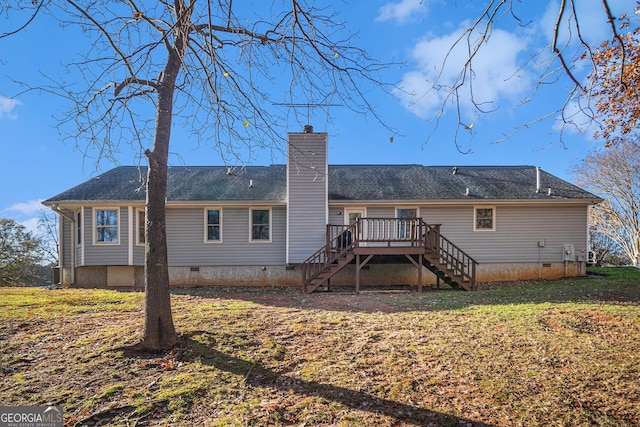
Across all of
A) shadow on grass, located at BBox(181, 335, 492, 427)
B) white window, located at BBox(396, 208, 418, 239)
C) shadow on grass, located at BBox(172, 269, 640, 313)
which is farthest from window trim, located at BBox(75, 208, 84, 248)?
white window, located at BBox(396, 208, 418, 239)

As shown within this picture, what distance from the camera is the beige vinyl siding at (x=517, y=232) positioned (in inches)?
531

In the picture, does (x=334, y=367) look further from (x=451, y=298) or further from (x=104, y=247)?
(x=104, y=247)

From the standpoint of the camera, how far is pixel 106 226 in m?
12.9

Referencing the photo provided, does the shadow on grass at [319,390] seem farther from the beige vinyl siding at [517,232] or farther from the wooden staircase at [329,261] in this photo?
the beige vinyl siding at [517,232]

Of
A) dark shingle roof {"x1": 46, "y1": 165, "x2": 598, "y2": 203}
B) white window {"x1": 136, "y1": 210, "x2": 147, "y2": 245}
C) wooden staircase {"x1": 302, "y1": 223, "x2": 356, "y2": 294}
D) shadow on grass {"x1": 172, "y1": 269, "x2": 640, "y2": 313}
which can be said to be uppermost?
dark shingle roof {"x1": 46, "y1": 165, "x2": 598, "y2": 203}

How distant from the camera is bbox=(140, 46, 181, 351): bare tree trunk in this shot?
525 centimetres

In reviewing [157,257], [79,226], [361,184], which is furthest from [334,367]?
[79,226]

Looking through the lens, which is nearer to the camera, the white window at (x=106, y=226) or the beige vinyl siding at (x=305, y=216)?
the beige vinyl siding at (x=305, y=216)

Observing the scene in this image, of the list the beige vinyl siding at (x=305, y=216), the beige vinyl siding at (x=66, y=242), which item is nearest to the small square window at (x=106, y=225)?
the beige vinyl siding at (x=66, y=242)

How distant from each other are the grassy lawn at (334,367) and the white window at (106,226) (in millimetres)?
5361

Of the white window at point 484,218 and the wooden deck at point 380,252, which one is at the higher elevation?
the white window at point 484,218

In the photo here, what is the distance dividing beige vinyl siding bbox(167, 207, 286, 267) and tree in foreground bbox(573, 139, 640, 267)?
19.3 m

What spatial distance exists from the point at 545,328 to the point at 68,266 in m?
15.9

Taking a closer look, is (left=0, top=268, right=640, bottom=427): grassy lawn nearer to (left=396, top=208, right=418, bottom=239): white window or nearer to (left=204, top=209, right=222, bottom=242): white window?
(left=396, top=208, right=418, bottom=239): white window
